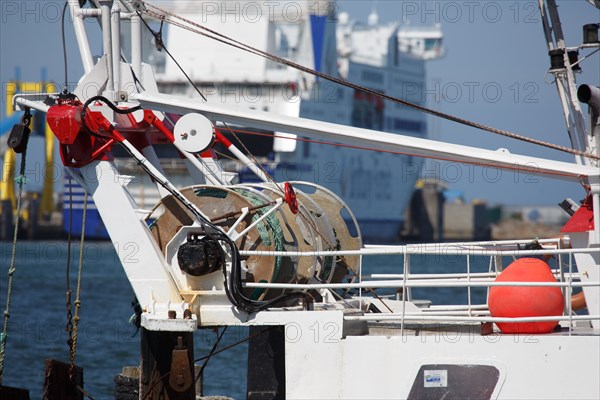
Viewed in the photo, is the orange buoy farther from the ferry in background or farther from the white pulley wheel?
the ferry in background

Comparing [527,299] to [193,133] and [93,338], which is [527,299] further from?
[93,338]

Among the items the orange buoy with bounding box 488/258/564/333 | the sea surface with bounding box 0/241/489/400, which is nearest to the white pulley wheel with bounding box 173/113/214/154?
the orange buoy with bounding box 488/258/564/333

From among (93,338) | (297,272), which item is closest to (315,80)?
(93,338)

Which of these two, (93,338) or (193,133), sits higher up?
(193,133)

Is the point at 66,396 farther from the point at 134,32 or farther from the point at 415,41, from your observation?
the point at 415,41

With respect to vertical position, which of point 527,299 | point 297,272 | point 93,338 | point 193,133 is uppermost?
point 193,133

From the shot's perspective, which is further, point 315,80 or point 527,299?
point 315,80

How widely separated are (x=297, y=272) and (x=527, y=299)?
2485 millimetres

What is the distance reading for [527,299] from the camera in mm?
8961

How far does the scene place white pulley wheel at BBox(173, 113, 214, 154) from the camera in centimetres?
946

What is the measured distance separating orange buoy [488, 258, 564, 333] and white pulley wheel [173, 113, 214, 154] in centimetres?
299

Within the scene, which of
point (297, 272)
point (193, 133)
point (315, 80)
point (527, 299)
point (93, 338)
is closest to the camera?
point (527, 299)

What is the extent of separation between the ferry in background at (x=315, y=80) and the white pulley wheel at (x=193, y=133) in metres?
41.2

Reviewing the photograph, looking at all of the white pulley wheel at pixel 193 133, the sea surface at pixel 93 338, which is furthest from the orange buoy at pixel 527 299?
the white pulley wheel at pixel 193 133
